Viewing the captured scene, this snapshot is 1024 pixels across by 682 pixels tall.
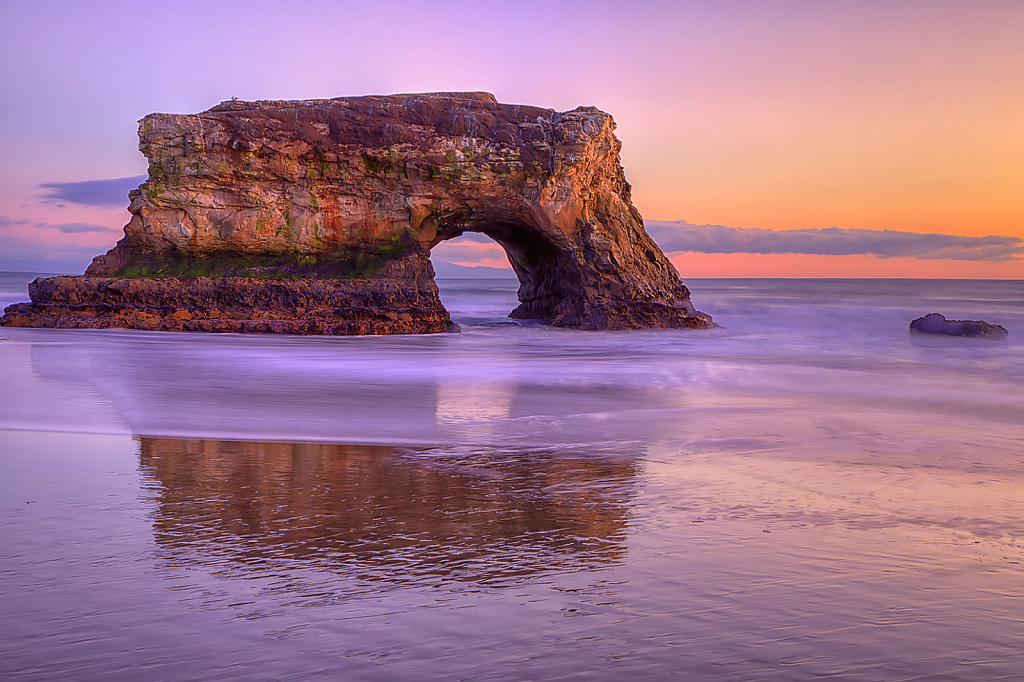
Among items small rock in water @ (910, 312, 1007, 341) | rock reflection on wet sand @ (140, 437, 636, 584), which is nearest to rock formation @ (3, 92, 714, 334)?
small rock in water @ (910, 312, 1007, 341)

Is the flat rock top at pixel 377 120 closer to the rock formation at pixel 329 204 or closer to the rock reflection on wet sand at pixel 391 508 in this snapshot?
the rock formation at pixel 329 204

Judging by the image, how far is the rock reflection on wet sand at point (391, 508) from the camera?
2846mm

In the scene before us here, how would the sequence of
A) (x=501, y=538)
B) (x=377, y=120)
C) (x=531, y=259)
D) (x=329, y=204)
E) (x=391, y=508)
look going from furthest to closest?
(x=531, y=259) → (x=329, y=204) → (x=377, y=120) → (x=391, y=508) → (x=501, y=538)

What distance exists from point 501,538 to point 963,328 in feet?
66.3

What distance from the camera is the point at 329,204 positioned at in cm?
1989

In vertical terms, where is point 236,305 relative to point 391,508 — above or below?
above

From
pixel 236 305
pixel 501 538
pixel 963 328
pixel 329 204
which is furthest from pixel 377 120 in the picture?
pixel 501 538

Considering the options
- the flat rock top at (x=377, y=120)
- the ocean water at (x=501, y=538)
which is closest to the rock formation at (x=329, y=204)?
the flat rock top at (x=377, y=120)

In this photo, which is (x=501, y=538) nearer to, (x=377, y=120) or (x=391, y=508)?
(x=391, y=508)

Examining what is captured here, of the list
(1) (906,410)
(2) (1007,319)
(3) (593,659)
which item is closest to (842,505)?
(3) (593,659)

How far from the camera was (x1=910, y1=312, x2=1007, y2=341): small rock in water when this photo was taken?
1950 cm

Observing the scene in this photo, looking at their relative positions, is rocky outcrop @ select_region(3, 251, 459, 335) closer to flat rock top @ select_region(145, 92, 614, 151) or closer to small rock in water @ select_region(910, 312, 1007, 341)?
flat rock top @ select_region(145, 92, 614, 151)

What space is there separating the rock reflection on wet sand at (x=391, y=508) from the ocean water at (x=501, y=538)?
0.02 m

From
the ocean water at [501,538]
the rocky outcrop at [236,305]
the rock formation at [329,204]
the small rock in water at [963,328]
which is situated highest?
the rock formation at [329,204]
